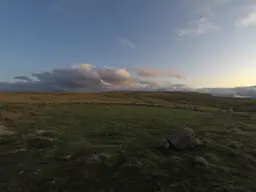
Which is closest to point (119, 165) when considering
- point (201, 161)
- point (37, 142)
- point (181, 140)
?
point (201, 161)

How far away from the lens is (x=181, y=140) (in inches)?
1062

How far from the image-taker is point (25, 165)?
20719 mm

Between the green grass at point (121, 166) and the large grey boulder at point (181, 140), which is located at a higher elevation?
the large grey boulder at point (181, 140)

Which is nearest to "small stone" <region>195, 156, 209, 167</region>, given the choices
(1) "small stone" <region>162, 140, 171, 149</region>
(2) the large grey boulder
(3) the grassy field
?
(3) the grassy field

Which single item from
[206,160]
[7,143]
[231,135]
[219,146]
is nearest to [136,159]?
[206,160]

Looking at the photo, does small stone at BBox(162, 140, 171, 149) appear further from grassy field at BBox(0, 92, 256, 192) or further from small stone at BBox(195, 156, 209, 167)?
small stone at BBox(195, 156, 209, 167)

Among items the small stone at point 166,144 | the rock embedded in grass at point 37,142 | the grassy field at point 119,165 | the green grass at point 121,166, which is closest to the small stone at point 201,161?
the grassy field at point 119,165

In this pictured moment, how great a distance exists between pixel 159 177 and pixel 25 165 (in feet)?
32.0

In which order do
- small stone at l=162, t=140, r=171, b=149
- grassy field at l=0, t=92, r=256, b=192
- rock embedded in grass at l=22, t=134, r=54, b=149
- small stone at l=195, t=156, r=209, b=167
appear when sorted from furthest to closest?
small stone at l=162, t=140, r=171, b=149 → rock embedded in grass at l=22, t=134, r=54, b=149 → small stone at l=195, t=156, r=209, b=167 → grassy field at l=0, t=92, r=256, b=192

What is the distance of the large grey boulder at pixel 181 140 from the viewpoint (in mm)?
26547

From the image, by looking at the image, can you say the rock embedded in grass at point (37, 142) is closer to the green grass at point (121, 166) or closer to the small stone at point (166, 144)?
the green grass at point (121, 166)

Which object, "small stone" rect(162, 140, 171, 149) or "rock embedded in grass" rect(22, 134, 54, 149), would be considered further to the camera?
"small stone" rect(162, 140, 171, 149)

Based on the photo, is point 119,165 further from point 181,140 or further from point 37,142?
point 37,142

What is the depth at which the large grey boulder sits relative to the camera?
2655 cm
